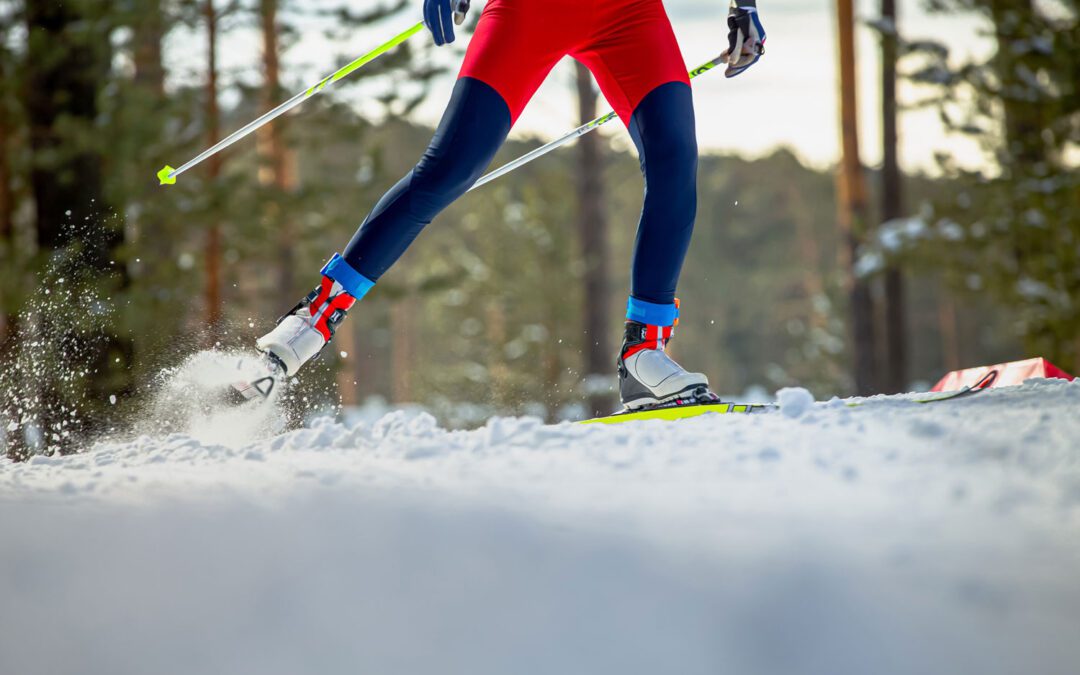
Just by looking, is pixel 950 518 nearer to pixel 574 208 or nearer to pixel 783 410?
pixel 783 410

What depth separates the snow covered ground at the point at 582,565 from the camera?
1294 millimetres

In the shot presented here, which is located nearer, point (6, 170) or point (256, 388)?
point (256, 388)

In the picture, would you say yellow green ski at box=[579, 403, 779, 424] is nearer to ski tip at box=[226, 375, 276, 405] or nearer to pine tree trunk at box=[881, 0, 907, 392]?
ski tip at box=[226, 375, 276, 405]

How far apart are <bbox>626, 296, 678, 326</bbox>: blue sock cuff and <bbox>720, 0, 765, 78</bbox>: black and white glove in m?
0.79

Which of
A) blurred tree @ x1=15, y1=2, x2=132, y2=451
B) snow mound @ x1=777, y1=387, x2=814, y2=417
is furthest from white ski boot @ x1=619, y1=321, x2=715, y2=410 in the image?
blurred tree @ x1=15, y1=2, x2=132, y2=451

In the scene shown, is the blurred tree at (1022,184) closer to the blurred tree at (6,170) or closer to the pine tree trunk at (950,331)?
the blurred tree at (6,170)

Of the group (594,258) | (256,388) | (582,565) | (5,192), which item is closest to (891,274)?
(594,258)

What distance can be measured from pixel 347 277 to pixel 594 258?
11.3 meters

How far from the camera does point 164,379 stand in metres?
3.08

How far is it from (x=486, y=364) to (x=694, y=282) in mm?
12453

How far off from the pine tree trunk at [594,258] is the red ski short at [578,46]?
35.1ft

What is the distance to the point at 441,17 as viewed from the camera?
277 centimetres

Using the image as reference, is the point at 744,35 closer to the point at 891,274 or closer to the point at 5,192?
the point at 5,192

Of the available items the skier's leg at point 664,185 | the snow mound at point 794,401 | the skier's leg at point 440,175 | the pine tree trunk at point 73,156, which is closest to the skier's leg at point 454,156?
the skier's leg at point 440,175
